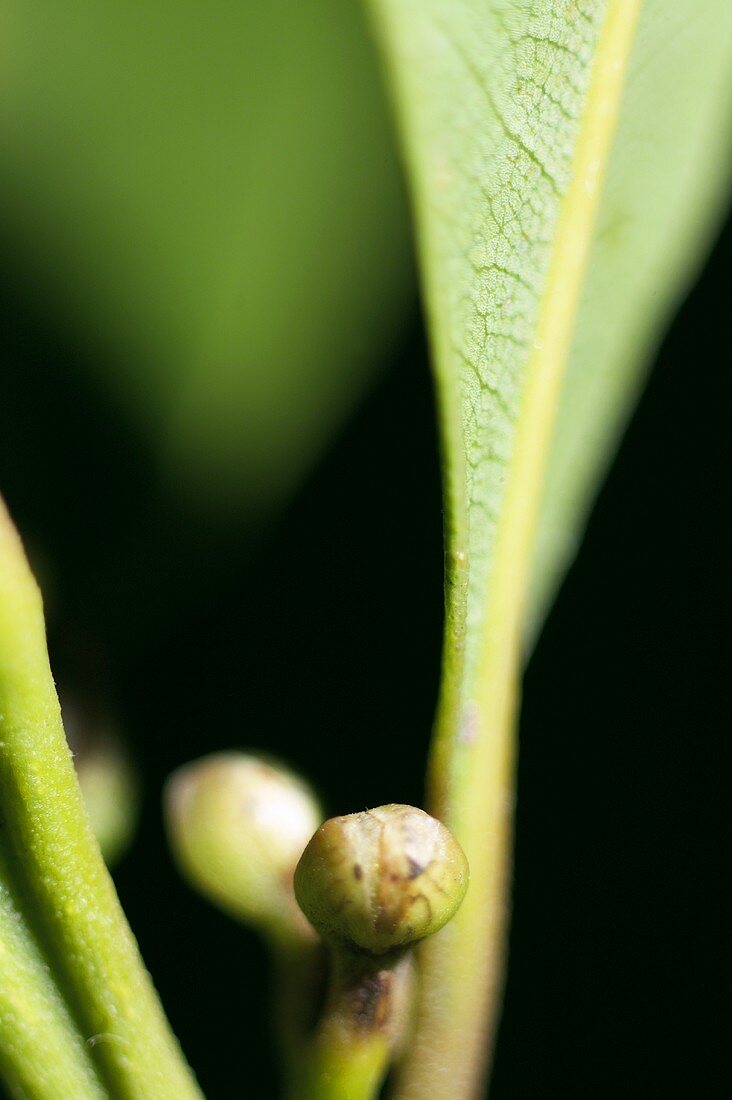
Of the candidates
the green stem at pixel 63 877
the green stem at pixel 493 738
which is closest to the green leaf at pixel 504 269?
the green stem at pixel 493 738

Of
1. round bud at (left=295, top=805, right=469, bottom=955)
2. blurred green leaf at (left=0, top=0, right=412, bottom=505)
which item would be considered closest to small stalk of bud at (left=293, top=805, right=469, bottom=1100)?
round bud at (left=295, top=805, right=469, bottom=955)

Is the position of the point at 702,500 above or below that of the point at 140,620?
below

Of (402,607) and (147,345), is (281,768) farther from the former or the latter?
(147,345)

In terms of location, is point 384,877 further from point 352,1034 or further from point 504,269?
point 504,269

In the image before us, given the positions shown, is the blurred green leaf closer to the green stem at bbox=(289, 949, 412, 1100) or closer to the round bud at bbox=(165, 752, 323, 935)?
the round bud at bbox=(165, 752, 323, 935)

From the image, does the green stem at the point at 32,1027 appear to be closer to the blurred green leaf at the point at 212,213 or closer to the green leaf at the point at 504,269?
the green leaf at the point at 504,269

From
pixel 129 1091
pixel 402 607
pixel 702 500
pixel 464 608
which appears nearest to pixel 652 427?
pixel 702 500

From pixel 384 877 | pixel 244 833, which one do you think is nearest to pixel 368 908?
pixel 384 877
